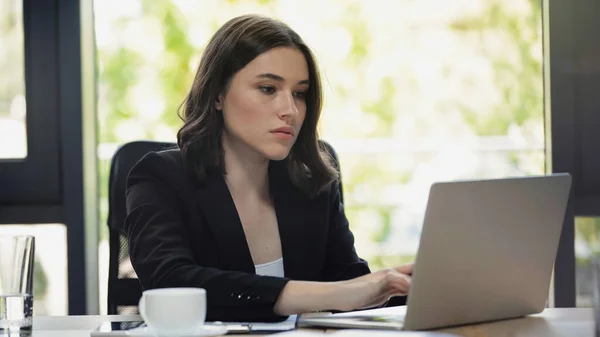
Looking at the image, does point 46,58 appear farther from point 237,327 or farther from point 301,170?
point 237,327

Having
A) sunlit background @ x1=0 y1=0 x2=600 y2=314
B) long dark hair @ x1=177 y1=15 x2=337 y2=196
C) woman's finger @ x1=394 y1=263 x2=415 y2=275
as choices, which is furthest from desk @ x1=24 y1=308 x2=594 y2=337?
sunlit background @ x1=0 y1=0 x2=600 y2=314

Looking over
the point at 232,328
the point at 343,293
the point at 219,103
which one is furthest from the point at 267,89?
the point at 232,328

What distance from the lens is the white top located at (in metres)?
1.91

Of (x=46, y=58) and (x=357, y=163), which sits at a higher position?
(x=46, y=58)

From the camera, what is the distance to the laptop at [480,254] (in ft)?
4.16

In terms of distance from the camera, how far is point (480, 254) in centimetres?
133

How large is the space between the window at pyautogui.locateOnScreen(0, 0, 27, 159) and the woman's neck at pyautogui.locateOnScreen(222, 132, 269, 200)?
1.18 metres

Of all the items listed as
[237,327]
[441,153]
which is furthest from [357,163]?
[237,327]

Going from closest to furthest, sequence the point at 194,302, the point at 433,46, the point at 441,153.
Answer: the point at 194,302
the point at 441,153
the point at 433,46

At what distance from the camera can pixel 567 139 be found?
9.35ft

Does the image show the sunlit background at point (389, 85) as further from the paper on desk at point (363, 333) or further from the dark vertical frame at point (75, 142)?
the paper on desk at point (363, 333)

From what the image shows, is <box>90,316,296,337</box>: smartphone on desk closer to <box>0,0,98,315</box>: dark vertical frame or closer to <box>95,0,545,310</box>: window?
<box>0,0,98,315</box>: dark vertical frame

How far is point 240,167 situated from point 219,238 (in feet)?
0.72

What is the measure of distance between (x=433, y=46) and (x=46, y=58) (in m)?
2.77
